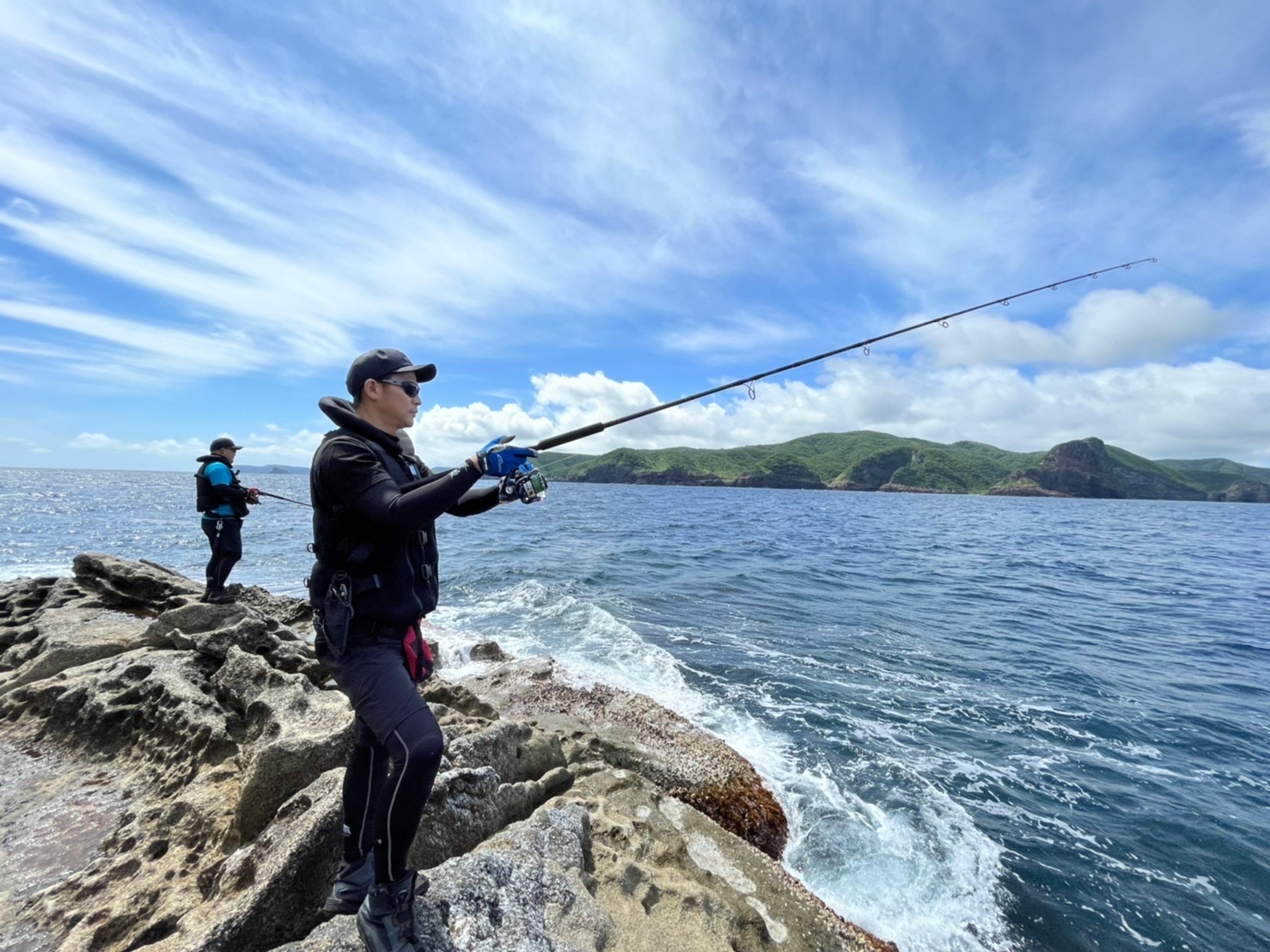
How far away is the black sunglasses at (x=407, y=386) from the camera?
363 cm

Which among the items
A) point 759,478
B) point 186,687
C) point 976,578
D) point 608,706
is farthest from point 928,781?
point 759,478

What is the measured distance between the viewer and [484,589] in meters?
21.7

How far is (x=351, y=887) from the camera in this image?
11.1 ft

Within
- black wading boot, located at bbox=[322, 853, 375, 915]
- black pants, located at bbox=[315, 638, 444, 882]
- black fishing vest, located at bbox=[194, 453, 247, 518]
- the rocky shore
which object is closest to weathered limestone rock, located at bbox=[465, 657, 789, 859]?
the rocky shore

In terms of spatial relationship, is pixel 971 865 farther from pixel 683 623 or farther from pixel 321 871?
pixel 683 623

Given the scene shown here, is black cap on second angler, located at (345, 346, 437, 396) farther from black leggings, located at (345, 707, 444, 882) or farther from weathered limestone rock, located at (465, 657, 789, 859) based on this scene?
weathered limestone rock, located at (465, 657, 789, 859)

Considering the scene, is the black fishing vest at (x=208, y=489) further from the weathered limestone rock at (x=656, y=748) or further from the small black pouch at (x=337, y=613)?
the small black pouch at (x=337, y=613)

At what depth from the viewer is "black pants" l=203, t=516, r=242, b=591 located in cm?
1048

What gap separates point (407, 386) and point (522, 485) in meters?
0.96

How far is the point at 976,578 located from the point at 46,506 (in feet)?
264

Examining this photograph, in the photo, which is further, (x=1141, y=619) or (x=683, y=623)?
(x=1141, y=619)

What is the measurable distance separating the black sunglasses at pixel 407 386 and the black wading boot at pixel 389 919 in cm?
278

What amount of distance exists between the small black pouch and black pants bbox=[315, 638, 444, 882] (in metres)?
0.08

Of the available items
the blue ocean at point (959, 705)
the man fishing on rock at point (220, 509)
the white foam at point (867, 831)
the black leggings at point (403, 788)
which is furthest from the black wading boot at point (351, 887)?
the man fishing on rock at point (220, 509)
